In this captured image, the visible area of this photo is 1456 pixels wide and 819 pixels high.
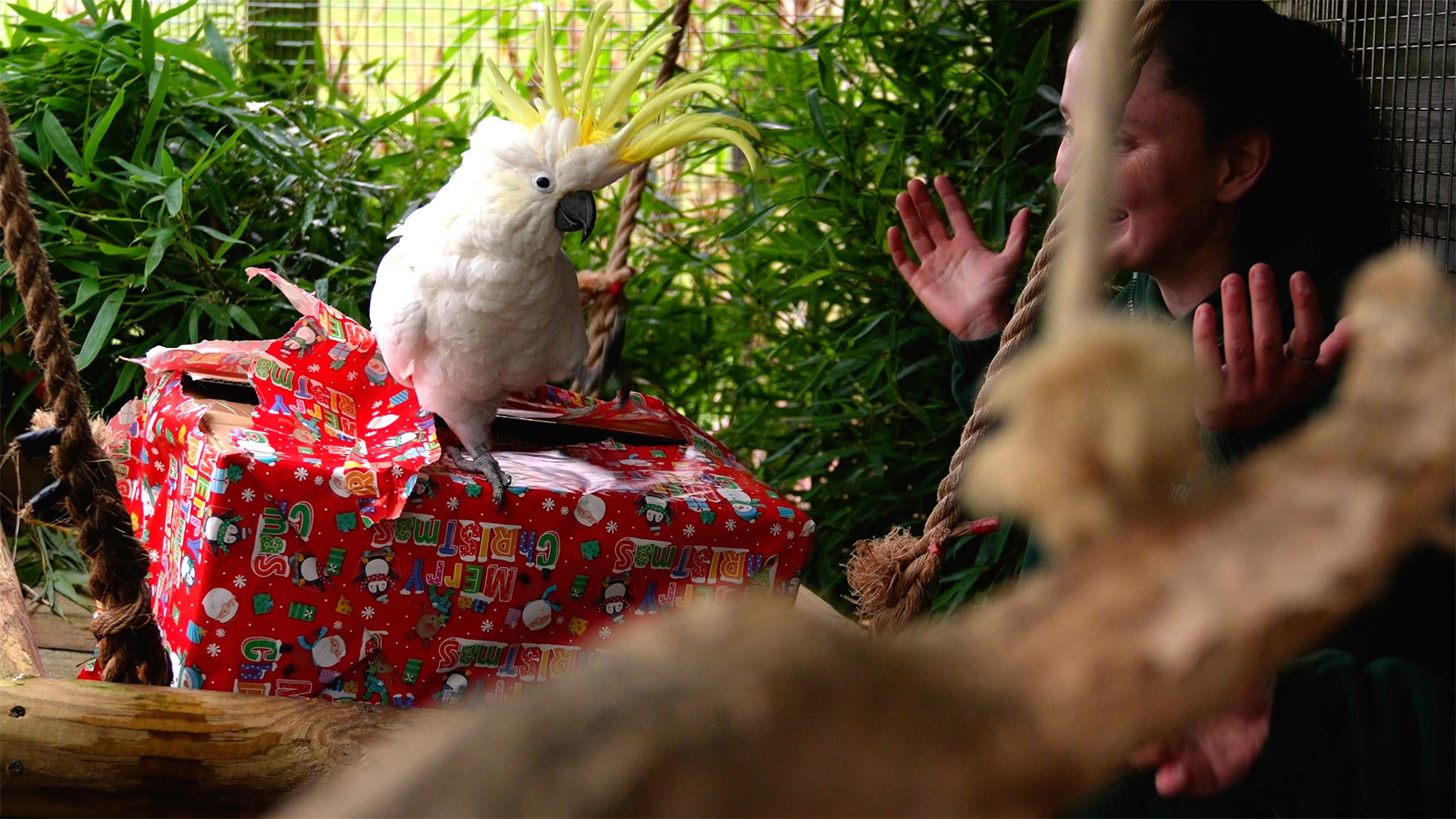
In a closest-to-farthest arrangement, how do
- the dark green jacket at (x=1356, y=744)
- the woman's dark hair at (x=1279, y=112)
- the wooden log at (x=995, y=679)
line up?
1. the wooden log at (x=995, y=679)
2. the dark green jacket at (x=1356, y=744)
3. the woman's dark hair at (x=1279, y=112)

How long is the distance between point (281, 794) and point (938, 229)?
71 centimetres

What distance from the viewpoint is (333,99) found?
1989mm

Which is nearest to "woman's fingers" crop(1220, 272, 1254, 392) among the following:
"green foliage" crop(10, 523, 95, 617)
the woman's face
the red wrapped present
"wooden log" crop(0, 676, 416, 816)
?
the woman's face

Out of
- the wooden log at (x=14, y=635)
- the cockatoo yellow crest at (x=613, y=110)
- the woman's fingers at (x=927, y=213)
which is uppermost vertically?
the cockatoo yellow crest at (x=613, y=110)

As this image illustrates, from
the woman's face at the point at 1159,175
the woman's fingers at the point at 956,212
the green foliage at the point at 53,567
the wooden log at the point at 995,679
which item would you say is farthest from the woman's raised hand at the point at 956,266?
the green foliage at the point at 53,567

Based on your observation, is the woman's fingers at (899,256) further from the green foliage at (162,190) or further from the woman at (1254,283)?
the green foliage at (162,190)

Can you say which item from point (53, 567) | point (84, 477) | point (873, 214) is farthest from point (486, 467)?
point (53, 567)

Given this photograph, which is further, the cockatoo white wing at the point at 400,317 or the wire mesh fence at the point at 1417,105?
the cockatoo white wing at the point at 400,317

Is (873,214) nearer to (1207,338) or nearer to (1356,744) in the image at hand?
(1207,338)

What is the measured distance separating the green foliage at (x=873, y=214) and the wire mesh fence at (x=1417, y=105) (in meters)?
0.57

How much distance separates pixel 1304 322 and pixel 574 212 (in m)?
0.66

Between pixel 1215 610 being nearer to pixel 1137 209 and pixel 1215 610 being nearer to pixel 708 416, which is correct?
pixel 1137 209

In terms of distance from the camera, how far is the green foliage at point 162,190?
1.60 metres

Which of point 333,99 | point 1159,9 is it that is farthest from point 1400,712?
point 333,99
